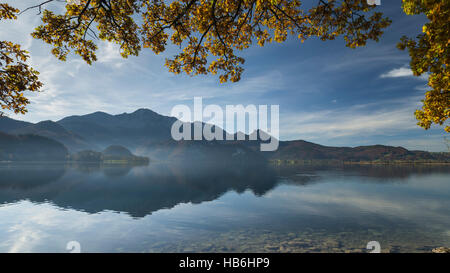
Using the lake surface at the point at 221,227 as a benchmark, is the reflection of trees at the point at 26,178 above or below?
below

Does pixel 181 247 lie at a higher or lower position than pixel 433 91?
lower

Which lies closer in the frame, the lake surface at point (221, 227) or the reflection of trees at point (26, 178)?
the lake surface at point (221, 227)

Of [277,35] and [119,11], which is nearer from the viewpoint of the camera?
[119,11]

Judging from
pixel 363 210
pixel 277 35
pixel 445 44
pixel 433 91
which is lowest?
pixel 363 210

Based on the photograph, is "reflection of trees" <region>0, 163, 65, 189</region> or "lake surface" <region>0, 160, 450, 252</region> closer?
"lake surface" <region>0, 160, 450, 252</region>

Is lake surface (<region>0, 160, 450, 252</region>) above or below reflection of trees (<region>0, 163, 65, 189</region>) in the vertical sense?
above

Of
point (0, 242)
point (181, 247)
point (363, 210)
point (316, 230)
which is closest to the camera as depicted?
point (181, 247)

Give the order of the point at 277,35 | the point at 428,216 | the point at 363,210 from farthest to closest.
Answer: the point at 363,210
the point at 428,216
the point at 277,35

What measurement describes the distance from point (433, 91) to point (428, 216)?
24201mm

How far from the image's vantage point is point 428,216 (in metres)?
26.2

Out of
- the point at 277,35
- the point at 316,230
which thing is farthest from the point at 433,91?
the point at 316,230

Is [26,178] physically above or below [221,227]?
below

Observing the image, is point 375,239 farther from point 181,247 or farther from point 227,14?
point 227,14

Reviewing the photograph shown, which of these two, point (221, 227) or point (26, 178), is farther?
point (26, 178)
